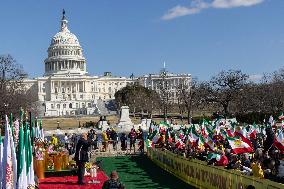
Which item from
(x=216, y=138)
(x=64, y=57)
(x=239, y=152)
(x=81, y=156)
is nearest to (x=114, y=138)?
(x=216, y=138)

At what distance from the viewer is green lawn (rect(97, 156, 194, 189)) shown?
63.6 ft

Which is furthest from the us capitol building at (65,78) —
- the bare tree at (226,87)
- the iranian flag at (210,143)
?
the iranian flag at (210,143)

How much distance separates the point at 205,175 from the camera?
682 inches

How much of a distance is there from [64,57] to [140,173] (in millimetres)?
163812

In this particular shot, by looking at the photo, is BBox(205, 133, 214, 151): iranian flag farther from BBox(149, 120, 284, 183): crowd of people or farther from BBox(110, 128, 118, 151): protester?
BBox(110, 128, 118, 151): protester

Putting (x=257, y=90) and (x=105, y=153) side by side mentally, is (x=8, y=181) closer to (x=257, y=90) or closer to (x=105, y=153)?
(x=105, y=153)

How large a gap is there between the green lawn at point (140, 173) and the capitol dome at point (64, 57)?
15694 centimetres

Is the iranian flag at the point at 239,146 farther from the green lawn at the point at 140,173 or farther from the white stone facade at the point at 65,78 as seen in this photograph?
the white stone facade at the point at 65,78

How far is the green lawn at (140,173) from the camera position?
19375 millimetres

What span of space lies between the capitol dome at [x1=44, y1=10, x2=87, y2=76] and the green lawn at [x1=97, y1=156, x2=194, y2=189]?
515 ft

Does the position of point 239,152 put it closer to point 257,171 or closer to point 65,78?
point 257,171

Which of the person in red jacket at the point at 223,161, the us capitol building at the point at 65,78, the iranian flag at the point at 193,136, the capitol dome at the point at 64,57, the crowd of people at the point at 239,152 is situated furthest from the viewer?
the capitol dome at the point at 64,57

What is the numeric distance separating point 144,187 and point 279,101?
195 feet

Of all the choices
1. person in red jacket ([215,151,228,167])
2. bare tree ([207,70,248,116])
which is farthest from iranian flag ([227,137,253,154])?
bare tree ([207,70,248,116])
